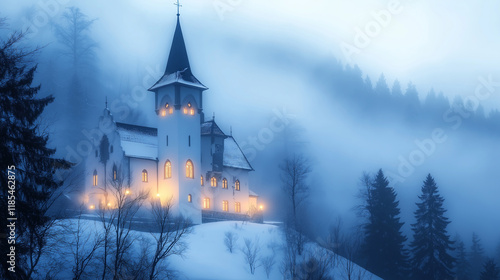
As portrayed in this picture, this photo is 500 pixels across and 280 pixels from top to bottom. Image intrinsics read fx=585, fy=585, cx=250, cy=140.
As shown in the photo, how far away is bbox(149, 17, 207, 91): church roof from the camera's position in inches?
2613

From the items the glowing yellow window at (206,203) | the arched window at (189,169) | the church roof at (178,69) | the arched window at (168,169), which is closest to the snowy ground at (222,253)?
the arched window at (189,169)

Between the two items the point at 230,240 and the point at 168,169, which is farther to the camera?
the point at 168,169

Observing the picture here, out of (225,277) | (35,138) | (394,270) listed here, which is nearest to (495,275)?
(394,270)

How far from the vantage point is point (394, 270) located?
2288 inches

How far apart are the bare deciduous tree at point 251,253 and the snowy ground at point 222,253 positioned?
0.32 m

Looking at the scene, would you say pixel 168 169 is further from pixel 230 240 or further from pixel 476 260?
pixel 476 260

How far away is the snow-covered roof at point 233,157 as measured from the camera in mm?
73000

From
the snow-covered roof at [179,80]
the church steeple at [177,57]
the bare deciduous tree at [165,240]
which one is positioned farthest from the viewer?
the church steeple at [177,57]

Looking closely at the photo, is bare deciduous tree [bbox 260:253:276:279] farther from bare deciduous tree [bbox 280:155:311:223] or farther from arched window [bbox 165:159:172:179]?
arched window [bbox 165:159:172:179]

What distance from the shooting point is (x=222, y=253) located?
52156 millimetres

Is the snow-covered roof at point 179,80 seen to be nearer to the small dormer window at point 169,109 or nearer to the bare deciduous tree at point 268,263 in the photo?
the small dormer window at point 169,109

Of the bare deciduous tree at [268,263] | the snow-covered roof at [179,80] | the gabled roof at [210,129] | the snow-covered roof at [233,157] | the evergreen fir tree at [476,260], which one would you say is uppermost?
the snow-covered roof at [179,80]

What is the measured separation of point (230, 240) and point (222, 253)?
1.99m

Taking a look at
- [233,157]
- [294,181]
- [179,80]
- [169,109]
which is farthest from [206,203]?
[179,80]
